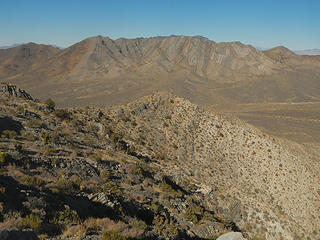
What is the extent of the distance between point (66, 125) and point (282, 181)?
20563mm

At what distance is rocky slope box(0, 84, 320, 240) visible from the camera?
951cm

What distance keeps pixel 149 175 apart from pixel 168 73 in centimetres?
14080

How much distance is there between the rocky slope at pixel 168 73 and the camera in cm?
11556

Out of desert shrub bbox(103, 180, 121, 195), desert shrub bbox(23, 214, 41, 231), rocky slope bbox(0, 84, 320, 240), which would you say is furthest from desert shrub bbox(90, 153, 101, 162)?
desert shrub bbox(23, 214, 41, 231)

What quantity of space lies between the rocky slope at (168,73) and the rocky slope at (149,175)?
7699cm

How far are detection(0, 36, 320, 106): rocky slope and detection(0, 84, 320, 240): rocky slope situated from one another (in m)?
77.0

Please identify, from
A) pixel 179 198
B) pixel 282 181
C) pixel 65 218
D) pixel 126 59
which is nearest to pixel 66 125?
pixel 179 198

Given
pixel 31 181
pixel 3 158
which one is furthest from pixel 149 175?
pixel 3 158

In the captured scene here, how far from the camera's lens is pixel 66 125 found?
827 inches

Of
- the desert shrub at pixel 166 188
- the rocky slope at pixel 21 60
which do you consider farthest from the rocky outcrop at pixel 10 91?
the rocky slope at pixel 21 60

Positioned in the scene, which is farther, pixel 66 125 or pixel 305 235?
pixel 66 125

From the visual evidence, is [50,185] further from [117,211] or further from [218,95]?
[218,95]

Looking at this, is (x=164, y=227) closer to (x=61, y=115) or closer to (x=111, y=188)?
(x=111, y=188)

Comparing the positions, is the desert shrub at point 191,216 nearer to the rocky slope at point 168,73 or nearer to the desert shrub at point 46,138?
the desert shrub at point 46,138
